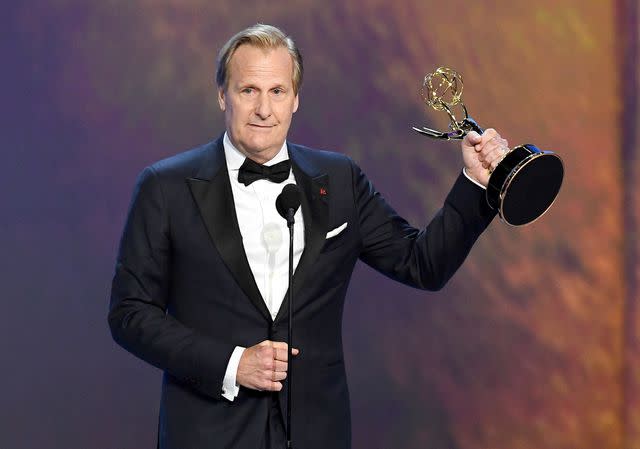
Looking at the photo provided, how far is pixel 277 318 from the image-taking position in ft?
7.65

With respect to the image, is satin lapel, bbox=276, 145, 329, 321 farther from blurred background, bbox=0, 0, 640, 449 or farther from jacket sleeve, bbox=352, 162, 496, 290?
blurred background, bbox=0, 0, 640, 449

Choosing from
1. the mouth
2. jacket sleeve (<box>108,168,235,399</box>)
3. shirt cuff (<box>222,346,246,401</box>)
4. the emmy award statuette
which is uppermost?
the mouth

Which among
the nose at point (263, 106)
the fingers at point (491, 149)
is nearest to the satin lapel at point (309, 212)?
the nose at point (263, 106)

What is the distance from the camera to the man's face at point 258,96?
2.40 m

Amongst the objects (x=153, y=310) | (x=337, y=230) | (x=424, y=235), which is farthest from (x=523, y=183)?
(x=153, y=310)

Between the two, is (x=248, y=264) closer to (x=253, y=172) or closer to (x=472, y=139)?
(x=253, y=172)

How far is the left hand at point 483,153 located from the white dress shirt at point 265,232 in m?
0.48

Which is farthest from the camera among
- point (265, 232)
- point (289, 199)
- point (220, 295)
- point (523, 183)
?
point (265, 232)

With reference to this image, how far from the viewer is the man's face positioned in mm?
2398

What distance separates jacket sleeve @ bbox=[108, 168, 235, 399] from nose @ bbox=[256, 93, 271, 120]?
322mm

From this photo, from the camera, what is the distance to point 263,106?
2375mm

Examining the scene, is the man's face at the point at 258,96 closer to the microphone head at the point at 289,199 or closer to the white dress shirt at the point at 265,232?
the white dress shirt at the point at 265,232

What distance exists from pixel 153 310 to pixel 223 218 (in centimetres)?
30

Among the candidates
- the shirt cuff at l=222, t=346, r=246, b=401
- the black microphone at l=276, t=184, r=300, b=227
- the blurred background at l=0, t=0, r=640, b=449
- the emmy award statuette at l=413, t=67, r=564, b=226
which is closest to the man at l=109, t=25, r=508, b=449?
the shirt cuff at l=222, t=346, r=246, b=401
